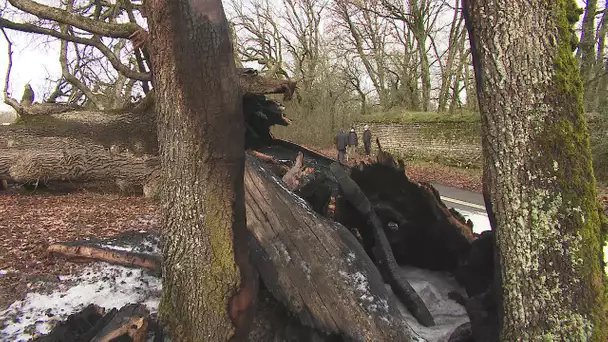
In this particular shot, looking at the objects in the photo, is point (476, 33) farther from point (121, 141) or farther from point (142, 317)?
point (121, 141)

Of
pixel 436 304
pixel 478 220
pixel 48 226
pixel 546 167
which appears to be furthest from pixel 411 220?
pixel 48 226

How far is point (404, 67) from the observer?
845 inches

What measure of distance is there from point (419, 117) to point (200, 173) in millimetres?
16494

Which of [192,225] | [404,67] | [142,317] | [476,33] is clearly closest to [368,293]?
[192,225]

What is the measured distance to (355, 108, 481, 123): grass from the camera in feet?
50.6

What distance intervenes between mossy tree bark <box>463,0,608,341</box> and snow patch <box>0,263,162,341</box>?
235cm

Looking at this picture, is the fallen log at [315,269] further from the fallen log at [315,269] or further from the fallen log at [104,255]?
the fallen log at [104,255]

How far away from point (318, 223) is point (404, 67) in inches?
786

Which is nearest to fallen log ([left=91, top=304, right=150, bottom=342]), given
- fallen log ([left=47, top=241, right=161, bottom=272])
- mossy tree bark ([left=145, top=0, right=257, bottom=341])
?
mossy tree bark ([left=145, top=0, right=257, bottom=341])

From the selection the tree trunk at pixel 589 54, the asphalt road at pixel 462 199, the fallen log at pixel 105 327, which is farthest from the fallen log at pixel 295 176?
the tree trunk at pixel 589 54

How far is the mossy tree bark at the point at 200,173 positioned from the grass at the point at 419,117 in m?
14.4

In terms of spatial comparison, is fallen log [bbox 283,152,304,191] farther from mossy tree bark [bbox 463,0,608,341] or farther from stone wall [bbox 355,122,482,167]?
stone wall [bbox 355,122,482,167]

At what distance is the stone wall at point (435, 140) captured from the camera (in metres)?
15.0

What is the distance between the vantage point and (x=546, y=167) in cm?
195
